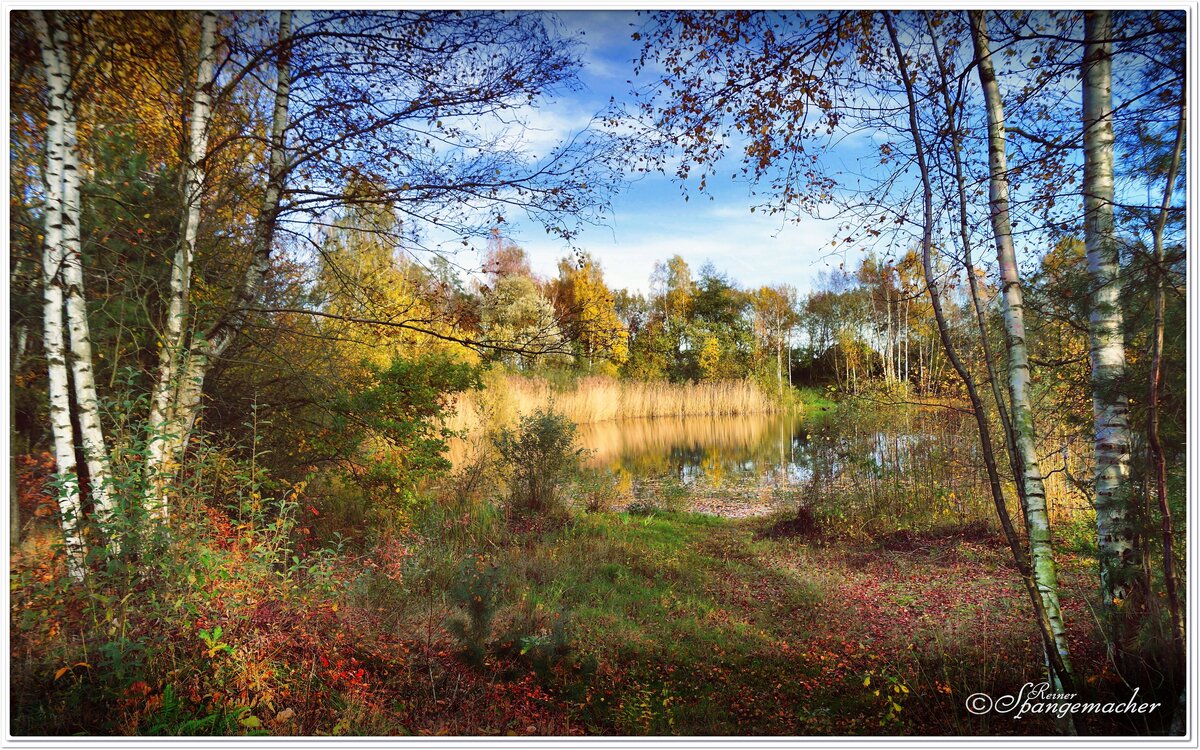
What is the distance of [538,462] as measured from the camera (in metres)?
6.61

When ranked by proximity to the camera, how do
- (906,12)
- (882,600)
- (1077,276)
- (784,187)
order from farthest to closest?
(882,600) < (784,187) < (906,12) < (1077,276)

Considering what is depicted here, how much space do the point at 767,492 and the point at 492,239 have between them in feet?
20.2

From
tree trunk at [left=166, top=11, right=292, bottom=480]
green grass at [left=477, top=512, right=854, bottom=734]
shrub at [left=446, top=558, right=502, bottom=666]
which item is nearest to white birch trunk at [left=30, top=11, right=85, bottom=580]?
tree trunk at [left=166, top=11, right=292, bottom=480]

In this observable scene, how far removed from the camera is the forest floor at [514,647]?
205 cm

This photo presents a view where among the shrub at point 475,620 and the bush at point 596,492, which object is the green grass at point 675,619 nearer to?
the shrub at point 475,620

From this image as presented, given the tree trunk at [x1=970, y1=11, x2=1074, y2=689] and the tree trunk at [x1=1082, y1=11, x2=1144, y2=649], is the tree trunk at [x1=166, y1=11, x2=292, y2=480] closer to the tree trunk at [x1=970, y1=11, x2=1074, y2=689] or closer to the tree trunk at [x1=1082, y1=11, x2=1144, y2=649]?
the tree trunk at [x1=970, y1=11, x2=1074, y2=689]

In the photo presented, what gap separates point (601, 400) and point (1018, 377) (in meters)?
9.66

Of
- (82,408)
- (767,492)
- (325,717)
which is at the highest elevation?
(82,408)

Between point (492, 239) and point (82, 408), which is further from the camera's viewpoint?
point (492, 239)

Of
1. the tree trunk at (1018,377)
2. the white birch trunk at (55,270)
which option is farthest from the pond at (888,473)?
the white birch trunk at (55,270)

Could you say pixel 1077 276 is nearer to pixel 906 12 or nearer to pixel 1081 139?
pixel 1081 139

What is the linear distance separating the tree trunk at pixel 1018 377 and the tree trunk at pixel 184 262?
157 inches
